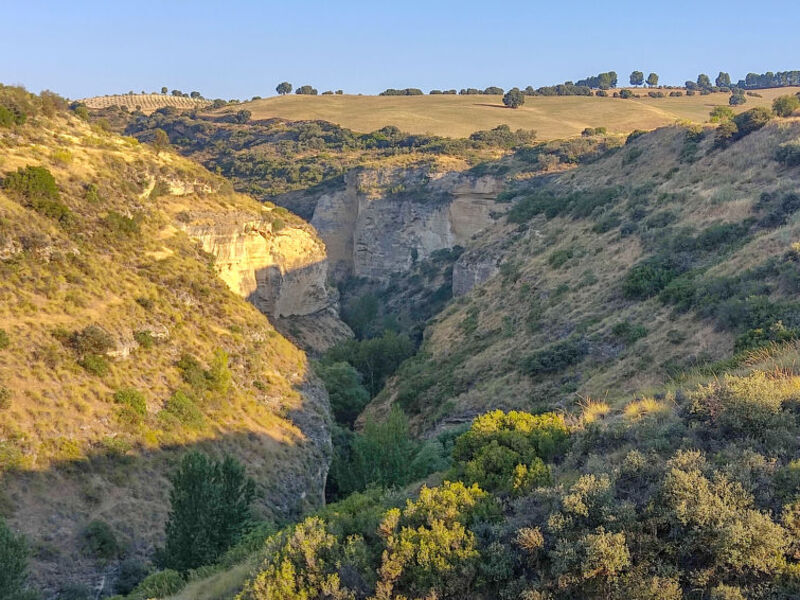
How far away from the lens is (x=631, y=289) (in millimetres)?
24141

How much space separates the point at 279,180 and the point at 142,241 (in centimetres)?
5342

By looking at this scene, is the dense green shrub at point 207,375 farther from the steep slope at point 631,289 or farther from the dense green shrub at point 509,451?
the dense green shrub at point 509,451

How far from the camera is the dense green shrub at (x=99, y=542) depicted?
592 inches

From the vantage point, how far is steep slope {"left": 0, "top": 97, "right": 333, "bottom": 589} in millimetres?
16203

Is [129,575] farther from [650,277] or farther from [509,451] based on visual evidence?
[650,277]

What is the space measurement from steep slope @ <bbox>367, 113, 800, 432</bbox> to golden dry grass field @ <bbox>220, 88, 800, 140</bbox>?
52.2 m

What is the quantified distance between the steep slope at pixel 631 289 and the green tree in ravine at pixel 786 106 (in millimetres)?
3284

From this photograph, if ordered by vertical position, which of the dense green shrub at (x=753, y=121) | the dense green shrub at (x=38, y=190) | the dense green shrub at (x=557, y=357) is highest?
the dense green shrub at (x=753, y=121)

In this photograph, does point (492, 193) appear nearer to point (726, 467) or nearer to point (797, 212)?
point (797, 212)

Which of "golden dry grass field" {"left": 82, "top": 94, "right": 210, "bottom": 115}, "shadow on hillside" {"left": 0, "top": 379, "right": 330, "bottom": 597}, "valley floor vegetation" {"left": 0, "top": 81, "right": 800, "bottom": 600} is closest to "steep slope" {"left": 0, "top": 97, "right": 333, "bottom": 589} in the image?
"shadow on hillside" {"left": 0, "top": 379, "right": 330, "bottom": 597}

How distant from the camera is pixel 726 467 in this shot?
6.98m

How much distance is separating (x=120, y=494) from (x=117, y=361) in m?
4.96

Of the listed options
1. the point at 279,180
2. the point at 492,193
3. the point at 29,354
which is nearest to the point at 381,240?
the point at 492,193

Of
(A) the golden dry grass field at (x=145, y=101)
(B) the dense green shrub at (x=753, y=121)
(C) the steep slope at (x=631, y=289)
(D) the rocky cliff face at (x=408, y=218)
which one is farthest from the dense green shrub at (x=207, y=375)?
(A) the golden dry grass field at (x=145, y=101)
